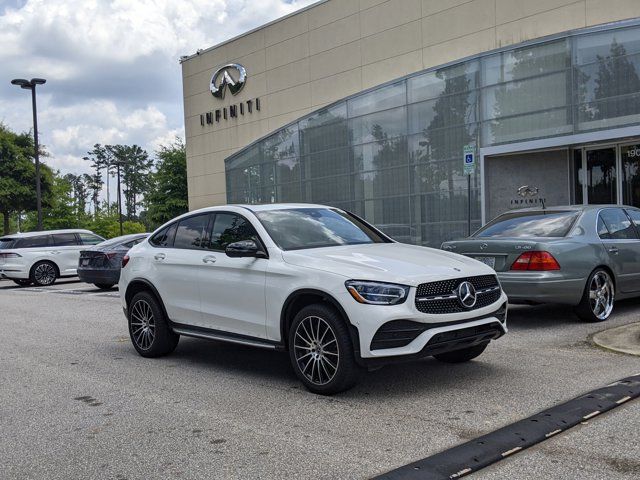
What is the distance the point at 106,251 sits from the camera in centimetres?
1677

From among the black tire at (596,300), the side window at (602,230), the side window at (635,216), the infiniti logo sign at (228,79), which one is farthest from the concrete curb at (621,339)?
the infiniti logo sign at (228,79)

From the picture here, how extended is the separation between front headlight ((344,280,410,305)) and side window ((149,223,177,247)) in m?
2.85

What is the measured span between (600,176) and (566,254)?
1046 centimetres

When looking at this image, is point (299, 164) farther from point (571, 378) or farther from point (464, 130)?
point (571, 378)

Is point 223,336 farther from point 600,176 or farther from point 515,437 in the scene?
point 600,176

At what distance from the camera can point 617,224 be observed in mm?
9062

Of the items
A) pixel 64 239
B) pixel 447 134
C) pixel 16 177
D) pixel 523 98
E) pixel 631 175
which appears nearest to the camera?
pixel 631 175

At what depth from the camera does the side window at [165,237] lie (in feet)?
23.9

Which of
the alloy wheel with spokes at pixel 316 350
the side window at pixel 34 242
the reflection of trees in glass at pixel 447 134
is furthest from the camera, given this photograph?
the reflection of trees in glass at pixel 447 134

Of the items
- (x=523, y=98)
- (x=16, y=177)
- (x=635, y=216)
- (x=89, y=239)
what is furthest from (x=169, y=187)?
(x=635, y=216)

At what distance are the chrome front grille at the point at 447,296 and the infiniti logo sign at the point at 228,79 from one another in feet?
94.8

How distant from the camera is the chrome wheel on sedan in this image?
8352mm

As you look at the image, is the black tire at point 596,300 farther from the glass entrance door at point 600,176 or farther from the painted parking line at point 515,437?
the glass entrance door at point 600,176

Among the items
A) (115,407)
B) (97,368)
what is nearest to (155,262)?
→ (97,368)
